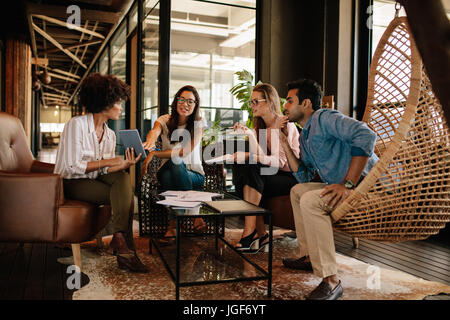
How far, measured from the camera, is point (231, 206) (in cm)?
193

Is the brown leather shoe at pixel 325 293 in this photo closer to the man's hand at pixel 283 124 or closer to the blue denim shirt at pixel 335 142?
the blue denim shirt at pixel 335 142

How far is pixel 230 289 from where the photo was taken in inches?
79.1

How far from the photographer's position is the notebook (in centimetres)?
182

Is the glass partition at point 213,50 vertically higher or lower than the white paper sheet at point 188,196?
higher

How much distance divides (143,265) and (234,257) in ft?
1.93

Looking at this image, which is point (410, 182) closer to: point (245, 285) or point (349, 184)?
point (349, 184)

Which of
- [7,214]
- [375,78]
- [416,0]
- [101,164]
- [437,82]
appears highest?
[375,78]

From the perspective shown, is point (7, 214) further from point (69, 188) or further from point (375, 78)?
point (375, 78)

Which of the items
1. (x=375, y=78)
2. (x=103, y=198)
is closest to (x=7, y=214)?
(x=103, y=198)

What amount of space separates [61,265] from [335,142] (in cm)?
184

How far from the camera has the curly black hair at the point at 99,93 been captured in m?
2.47
